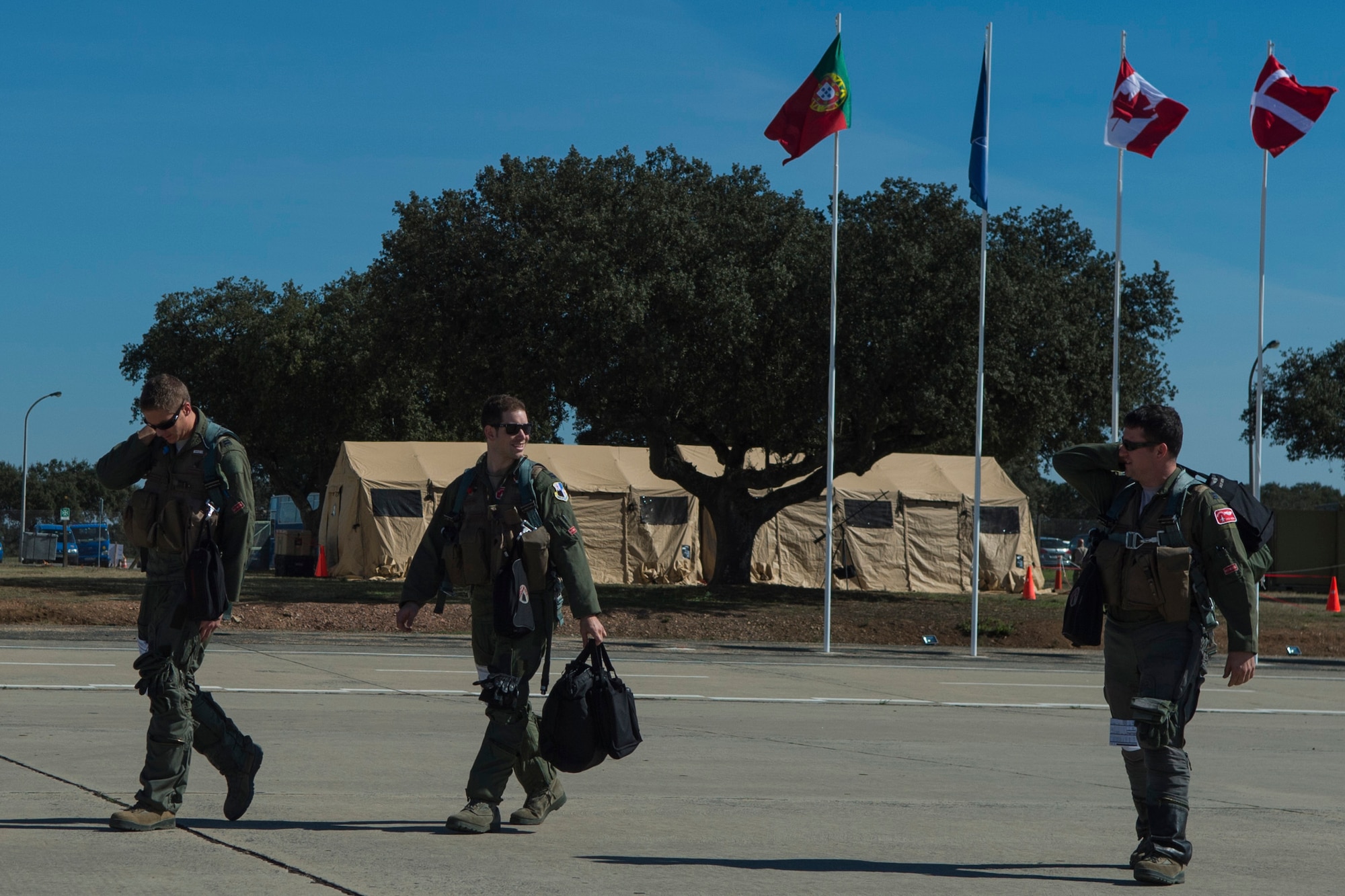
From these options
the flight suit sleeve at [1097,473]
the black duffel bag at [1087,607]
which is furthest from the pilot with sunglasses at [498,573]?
the flight suit sleeve at [1097,473]

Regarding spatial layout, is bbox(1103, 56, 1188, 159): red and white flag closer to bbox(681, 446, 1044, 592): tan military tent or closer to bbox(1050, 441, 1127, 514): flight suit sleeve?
bbox(681, 446, 1044, 592): tan military tent

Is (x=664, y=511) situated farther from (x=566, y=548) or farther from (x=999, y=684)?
(x=566, y=548)

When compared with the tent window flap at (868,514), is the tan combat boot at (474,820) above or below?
below

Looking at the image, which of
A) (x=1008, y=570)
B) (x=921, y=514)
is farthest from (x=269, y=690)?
(x=1008, y=570)

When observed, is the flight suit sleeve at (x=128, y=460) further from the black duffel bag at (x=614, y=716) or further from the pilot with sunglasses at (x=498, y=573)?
the black duffel bag at (x=614, y=716)

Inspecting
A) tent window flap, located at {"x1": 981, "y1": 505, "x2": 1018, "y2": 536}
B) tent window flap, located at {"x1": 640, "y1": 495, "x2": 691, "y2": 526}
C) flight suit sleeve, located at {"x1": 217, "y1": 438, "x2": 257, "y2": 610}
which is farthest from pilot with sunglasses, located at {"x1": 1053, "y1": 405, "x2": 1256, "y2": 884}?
tent window flap, located at {"x1": 981, "y1": 505, "x2": 1018, "y2": 536}

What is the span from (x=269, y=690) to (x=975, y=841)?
7.46m

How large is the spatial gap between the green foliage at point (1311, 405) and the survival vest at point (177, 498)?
160 feet

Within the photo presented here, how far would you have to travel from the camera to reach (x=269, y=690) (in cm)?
1205

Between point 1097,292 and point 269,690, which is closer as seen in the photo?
point 269,690

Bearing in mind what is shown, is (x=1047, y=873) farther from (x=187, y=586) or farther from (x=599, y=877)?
(x=187, y=586)

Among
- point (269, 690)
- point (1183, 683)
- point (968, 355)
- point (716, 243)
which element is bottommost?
point (269, 690)

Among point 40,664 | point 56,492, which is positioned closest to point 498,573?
point 40,664

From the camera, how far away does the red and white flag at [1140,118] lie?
22389mm
